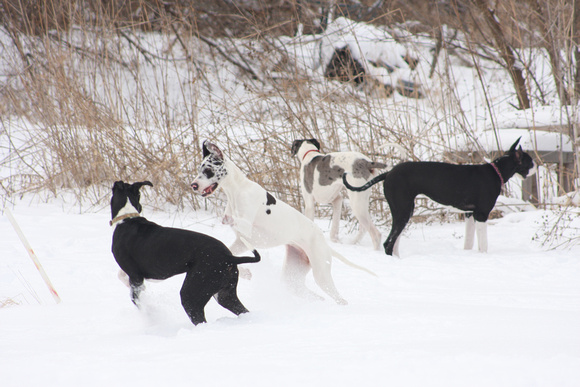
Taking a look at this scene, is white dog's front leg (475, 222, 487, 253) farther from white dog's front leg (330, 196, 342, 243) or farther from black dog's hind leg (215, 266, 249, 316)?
black dog's hind leg (215, 266, 249, 316)

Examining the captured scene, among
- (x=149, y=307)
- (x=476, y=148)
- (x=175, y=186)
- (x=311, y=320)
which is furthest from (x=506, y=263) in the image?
(x=175, y=186)

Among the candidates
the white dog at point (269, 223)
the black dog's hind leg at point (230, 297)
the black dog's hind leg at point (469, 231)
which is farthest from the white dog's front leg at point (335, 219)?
the black dog's hind leg at point (230, 297)

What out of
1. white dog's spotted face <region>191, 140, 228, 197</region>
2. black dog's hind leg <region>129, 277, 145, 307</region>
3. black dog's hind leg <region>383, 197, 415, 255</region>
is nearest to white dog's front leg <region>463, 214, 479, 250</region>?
black dog's hind leg <region>383, 197, 415, 255</region>

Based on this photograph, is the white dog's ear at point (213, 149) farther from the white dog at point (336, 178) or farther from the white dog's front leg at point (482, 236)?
the white dog's front leg at point (482, 236)

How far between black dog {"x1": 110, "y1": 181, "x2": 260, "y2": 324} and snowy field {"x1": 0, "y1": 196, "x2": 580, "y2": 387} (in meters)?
0.14

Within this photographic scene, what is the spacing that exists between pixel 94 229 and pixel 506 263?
3.84m

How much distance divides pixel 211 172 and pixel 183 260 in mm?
919

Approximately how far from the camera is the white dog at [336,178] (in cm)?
553

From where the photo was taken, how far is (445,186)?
5.22m

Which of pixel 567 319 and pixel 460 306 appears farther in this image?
pixel 460 306

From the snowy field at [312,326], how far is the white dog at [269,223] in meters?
0.16

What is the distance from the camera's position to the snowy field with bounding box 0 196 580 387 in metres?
1.83

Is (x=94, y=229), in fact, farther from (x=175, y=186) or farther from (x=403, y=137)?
(x=403, y=137)

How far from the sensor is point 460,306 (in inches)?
128
